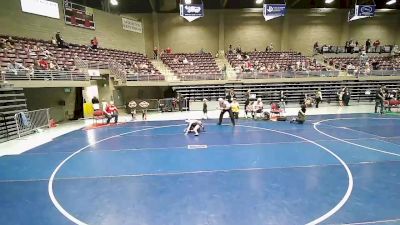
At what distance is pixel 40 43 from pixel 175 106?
10708 millimetres

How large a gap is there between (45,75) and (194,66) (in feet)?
45.2

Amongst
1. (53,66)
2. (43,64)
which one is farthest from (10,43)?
(53,66)

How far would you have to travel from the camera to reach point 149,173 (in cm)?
715

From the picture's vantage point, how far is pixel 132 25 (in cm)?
2780

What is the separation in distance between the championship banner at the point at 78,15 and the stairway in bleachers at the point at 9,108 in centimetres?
1083

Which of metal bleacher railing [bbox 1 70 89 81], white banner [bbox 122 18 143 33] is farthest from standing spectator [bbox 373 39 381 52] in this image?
metal bleacher railing [bbox 1 70 89 81]

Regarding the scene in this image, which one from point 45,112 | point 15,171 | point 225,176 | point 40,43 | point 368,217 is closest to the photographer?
point 368,217

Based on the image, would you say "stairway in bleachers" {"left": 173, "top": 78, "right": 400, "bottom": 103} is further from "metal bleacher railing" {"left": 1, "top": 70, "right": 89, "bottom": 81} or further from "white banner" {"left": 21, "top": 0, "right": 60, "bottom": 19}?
"white banner" {"left": 21, "top": 0, "right": 60, "bottom": 19}

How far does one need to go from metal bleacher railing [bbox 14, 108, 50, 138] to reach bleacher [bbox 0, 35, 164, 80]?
2.22m

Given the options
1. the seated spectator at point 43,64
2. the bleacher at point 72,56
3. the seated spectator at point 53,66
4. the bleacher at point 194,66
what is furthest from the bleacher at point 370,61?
the seated spectator at point 43,64

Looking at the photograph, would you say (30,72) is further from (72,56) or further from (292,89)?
(292,89)

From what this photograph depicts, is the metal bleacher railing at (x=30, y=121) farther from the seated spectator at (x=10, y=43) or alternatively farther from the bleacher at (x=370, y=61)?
the bleacher at (x=370, y=61)

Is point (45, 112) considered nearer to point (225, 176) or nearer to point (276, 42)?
point (225, 176)

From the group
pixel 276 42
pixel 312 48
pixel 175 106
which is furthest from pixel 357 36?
pixel 175 106
